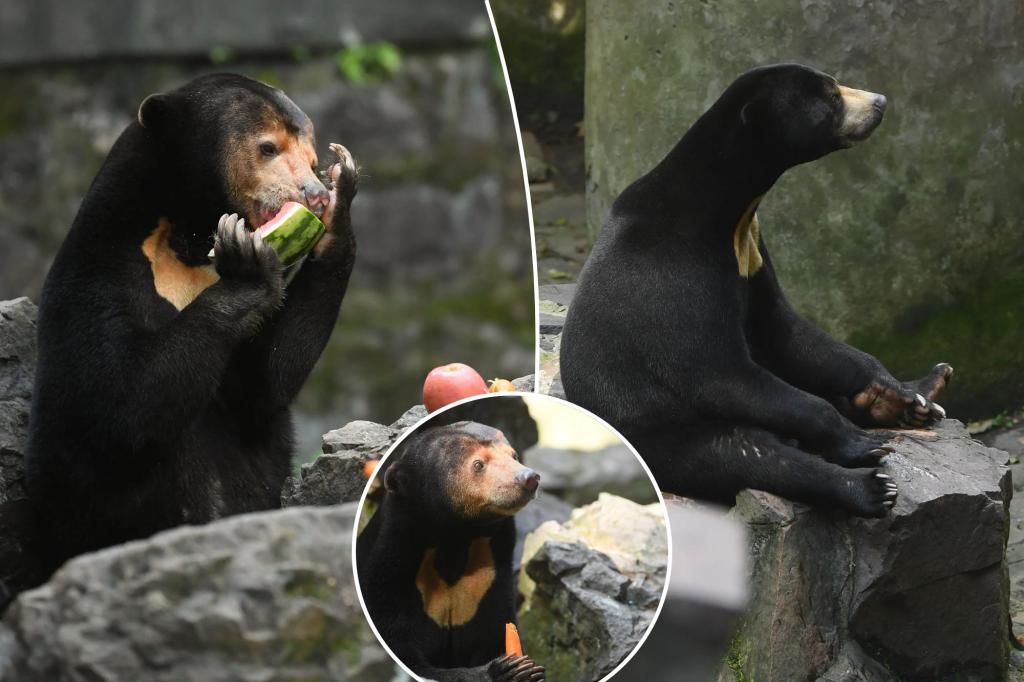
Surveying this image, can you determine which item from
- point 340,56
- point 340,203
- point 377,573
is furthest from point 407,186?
point 377,573

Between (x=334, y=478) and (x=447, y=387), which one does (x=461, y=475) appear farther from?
(x=334, y=478)

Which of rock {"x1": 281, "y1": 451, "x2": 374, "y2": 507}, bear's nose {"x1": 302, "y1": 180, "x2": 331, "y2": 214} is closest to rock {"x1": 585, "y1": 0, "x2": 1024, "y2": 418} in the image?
rock {"x1": 281, "y1": 451, "x2": 374, "y2": 507}

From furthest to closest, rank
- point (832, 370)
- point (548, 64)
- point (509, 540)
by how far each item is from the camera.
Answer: point (548, 64)
point (832, 370)
point (509, 540)

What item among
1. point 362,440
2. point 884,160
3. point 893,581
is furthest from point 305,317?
point 884,160

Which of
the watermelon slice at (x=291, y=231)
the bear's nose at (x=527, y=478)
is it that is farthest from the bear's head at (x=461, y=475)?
the watermelon slice at (x=291, y=231)

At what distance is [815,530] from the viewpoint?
5.35 metres

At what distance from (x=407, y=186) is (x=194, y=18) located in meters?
1.71

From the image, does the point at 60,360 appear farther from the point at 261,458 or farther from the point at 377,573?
the point at 377,573

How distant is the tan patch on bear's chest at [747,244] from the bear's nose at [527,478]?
71.7 inches

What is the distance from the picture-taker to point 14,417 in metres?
5.45

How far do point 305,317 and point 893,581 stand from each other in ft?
8.21

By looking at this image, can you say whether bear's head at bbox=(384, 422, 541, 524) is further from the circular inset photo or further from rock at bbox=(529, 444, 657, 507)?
rock at bbox=(529, 444, 657, 507)

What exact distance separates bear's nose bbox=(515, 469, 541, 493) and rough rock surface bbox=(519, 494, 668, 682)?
41 cm

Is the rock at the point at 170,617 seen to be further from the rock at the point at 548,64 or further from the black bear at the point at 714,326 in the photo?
the rock at the point at 548,64
